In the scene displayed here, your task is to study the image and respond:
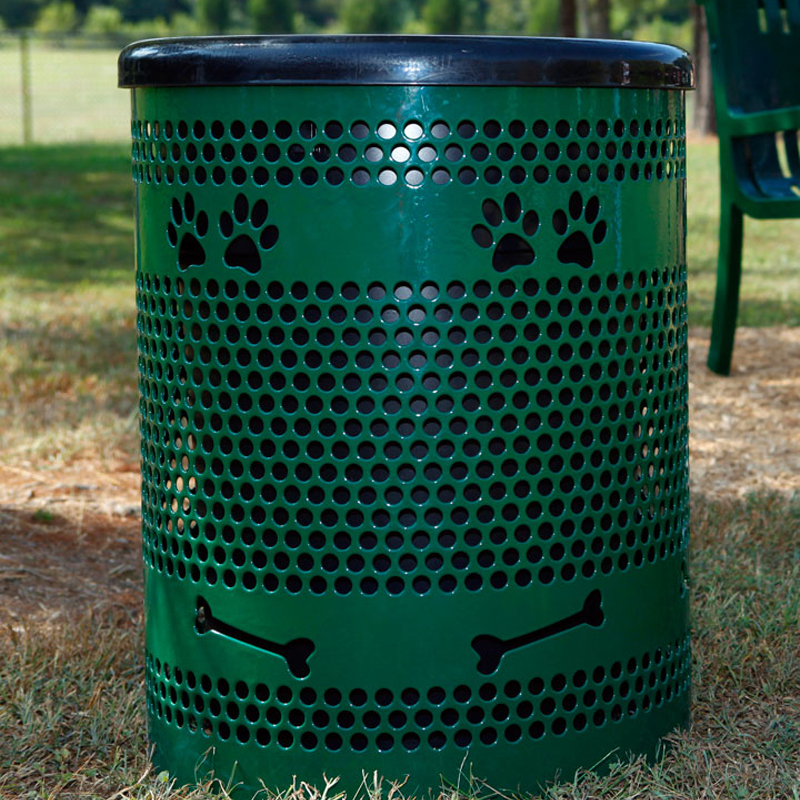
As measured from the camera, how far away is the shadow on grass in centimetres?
816

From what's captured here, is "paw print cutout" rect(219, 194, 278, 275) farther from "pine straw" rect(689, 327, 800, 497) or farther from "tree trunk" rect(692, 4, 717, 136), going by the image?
"tree trunk" rect(692, 4, 717, 136)

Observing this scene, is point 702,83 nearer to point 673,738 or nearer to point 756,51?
point 756,51

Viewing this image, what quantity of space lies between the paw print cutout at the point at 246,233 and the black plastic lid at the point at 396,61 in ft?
0.63

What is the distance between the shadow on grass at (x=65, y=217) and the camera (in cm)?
816

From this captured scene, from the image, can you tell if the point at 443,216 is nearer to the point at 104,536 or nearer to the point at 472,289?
the point at 472,289

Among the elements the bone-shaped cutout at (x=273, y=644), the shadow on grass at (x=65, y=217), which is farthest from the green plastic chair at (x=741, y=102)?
the shadow on grass at (x=65, y=217)

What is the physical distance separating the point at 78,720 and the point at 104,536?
1206 millimetres

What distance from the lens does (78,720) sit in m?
2.45

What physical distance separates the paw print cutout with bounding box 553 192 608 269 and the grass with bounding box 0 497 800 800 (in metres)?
0.87

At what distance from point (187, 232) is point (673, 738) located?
1234mm

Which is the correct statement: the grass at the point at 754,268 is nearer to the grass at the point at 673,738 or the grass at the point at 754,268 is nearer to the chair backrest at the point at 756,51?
the chair backrest at the point at 756,51

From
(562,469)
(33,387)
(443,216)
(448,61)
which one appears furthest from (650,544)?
(33,387)

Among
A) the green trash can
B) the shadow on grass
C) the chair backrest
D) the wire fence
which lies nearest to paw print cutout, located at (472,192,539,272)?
the green trash can

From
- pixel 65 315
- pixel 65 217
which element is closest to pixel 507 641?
pixel 65 315
